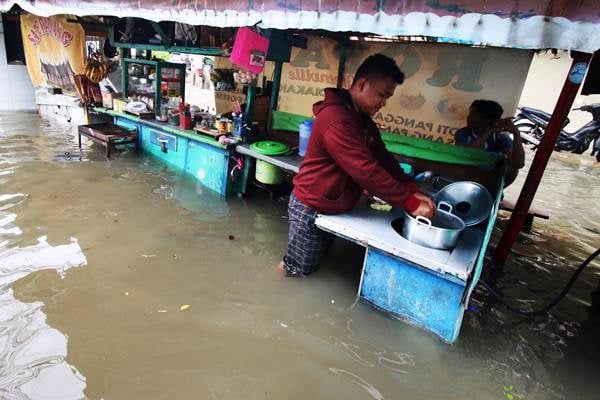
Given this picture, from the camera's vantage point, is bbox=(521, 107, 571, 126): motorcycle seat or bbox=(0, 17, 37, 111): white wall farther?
bbox=(521, 107, 571, 126): motorcycle seat

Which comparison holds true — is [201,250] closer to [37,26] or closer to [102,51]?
[102,51]

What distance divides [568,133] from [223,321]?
45.5ft

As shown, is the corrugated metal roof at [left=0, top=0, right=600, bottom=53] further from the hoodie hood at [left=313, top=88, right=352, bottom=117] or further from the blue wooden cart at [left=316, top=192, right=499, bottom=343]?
the blue wooden cart at [left=316, top=192, right=499, bottom=343]

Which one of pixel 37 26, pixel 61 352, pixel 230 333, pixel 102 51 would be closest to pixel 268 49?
pixel 230 333

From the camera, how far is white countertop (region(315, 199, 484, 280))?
246 cm

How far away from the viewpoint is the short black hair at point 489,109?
384 cm

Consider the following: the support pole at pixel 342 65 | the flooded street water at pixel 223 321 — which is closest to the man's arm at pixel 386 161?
the flooded street water at pixel 223 321

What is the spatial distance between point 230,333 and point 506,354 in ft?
7.07

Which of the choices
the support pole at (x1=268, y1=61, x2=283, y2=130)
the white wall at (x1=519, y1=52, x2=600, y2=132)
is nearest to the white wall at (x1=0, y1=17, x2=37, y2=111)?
the support pole at (x1=268, y1=61, x2=283, y2=130)

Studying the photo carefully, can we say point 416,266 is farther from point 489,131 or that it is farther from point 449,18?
point 489,131

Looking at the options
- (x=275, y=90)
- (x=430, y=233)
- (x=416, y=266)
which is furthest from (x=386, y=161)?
(x=275, y=90)

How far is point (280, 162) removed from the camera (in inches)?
175

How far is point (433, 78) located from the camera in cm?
425

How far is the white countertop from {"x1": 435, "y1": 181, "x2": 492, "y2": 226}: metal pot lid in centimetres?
13
